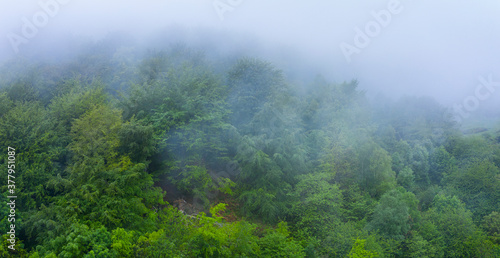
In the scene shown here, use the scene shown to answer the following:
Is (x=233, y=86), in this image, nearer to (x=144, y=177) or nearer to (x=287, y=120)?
(x=287, y=120)

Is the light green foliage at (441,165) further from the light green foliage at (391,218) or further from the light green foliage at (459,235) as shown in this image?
the light green foliage at (391,218)

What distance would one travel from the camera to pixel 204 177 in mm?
26797

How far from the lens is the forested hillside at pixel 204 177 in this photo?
58.7 feet

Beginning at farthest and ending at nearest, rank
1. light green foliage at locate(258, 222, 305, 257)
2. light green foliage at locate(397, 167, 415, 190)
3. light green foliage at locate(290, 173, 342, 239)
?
1. light green foliage at locate(397, 167, 415, 190)
2. light green foliage at locate(290, 173, 342, 239)
3. light green foliage at locate(258, 222, 305, 257)

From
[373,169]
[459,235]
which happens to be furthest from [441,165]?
[373,169]

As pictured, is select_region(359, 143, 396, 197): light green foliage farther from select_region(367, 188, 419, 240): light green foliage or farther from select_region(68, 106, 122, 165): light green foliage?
select_region(68, 106, 122, 165): light green foliage

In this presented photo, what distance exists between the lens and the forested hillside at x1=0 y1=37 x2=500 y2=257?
17.9 meters

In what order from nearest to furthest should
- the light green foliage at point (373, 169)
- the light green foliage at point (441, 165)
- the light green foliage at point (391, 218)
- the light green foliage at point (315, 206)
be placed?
1. the light green foliage at point (391, 218)
2. the light green foliage at point (315, 206)
3. the light green foliage at point (373, 169)
4. the light green foliage at point (441, 165)

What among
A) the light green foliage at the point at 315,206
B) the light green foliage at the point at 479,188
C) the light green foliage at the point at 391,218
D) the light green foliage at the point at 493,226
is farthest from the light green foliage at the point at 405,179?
the light green foliage at the point at 315,206

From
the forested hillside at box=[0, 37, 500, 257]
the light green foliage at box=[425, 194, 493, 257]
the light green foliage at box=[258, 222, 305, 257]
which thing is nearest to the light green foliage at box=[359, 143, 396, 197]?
the forested hillside at box=[0, 37, 500, 257]

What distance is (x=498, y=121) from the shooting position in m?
106

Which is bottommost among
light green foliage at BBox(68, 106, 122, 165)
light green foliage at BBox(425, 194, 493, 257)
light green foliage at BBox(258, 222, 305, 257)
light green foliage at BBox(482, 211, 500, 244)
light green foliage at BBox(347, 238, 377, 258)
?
light green foliage at BBox(482, 211, 500, 244)

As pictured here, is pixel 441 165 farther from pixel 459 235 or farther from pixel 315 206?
pixel 315 206

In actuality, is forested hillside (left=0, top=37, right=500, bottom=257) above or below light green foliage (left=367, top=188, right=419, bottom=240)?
above
